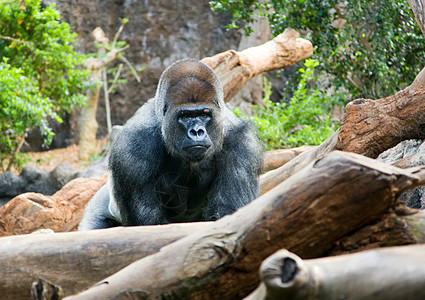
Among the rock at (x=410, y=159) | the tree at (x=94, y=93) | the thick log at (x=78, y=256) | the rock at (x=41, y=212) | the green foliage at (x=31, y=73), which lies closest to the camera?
the thick log at (x=78, y=256)

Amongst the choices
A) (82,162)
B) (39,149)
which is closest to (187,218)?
(82,162)

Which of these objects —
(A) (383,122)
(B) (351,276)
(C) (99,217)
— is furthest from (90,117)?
(B) (351,276)

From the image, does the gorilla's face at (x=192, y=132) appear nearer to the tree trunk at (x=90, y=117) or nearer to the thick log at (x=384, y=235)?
the thick log at (x=384, y=235)

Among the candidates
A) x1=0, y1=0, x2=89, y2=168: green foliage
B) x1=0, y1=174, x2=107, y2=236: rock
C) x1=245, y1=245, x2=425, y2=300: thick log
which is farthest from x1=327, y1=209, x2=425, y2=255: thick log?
x1=0, y1=0, x2=89, y2=168: green foliage

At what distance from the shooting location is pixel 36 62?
7.92 m

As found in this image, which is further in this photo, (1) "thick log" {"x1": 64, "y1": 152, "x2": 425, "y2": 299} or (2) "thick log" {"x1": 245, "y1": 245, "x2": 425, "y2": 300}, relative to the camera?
(1) "thick log" {"x1": 64, "y1": 152, "x2": 425, "y2": 299}

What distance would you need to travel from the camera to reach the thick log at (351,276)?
4.33 feet

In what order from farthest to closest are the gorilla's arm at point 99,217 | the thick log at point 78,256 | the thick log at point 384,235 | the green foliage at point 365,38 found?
the green foliage at point 365,38 < the gorilla's arm at point 99,217 < the thick log at point 78,256 < the thick log at point 384,235

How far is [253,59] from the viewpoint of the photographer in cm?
579

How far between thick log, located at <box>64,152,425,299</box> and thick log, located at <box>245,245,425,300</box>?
0.93 feet

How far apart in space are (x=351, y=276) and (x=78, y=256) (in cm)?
126

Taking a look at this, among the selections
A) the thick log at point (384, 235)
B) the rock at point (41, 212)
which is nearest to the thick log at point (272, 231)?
the thick log at point (384, 235)

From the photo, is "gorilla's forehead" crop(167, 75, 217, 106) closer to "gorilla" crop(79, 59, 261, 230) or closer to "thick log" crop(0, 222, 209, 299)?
"gorilla" crop(79, 59, 261, 230)

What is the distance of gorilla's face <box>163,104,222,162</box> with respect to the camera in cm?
307
